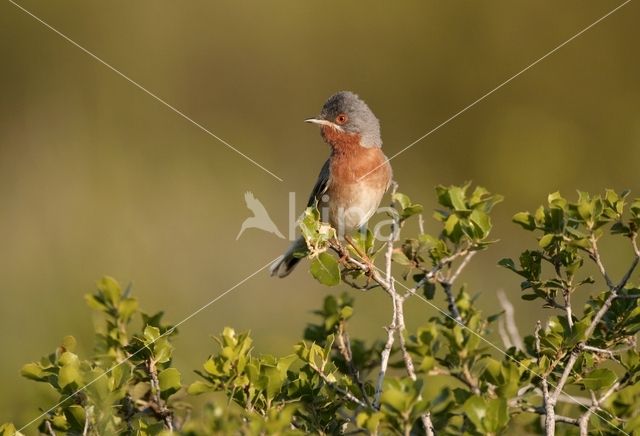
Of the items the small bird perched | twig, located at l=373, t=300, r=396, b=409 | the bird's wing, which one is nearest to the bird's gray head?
the small bird perched

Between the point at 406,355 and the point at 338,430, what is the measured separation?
301 mm

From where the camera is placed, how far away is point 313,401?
99.9 inches

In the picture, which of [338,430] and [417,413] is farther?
[338,430]

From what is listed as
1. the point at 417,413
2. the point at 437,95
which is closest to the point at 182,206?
the point at 437,95

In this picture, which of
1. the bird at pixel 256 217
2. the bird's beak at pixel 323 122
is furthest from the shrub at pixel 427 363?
the bird at pixel 256 217

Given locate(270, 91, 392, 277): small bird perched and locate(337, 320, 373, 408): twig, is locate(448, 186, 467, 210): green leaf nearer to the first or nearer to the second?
locate(337, 320, 373, 408): twig

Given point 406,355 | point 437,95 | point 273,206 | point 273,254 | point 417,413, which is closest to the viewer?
point 417,413

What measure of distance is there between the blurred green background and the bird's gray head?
1.86 meters

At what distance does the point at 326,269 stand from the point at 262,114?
6448 millimetres

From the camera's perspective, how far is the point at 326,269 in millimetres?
2803

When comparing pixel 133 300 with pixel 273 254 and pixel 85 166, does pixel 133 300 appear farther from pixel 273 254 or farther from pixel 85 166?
pixel 85 166

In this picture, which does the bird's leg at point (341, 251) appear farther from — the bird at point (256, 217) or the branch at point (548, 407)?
the bird at point (256, 217)

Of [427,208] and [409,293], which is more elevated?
[427,208]

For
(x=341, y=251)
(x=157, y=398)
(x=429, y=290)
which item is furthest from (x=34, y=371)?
(x=429, y=290)
